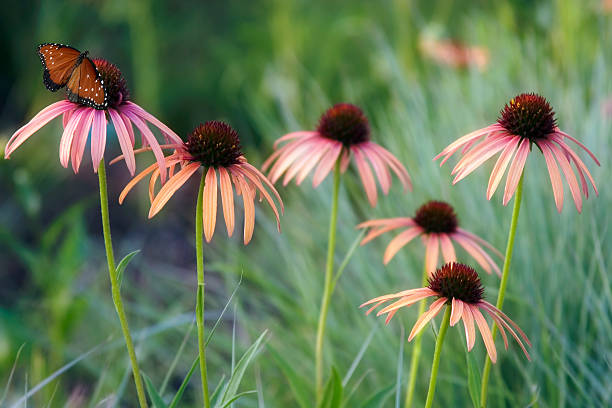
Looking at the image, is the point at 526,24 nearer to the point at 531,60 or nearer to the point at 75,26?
the point at 531,60

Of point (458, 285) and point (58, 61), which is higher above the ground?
point (58, 61)

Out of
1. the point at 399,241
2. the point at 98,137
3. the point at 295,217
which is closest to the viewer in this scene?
the point at 98,137

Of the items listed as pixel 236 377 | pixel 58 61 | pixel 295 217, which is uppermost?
pixel 295 217

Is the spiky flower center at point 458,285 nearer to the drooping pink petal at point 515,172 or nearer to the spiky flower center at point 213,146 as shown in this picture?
the drooping pink petal at point 515,172

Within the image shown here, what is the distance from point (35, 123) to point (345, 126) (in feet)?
2.47

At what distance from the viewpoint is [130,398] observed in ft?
7.70

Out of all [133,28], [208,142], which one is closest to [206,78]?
[133,28]

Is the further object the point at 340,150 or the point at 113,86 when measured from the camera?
the point at 340,150

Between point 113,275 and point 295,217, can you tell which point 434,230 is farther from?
point 295,217

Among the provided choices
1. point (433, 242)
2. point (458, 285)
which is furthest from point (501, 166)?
point (433, 242)

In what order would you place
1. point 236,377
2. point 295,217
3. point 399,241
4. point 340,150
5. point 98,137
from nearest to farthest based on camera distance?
1. point 98,137
2. point 236,377
3. point 399,241
4. point 340,150
5. point 295,217

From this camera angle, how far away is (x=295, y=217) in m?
2.87

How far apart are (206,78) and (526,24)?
8.34 ft

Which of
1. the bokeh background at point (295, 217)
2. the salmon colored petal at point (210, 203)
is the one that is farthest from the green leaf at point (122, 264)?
the bokeh background at point (295, 217)
